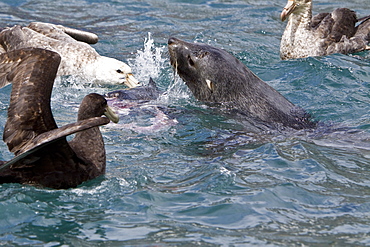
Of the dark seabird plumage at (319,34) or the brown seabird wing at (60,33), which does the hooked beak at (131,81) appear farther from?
the dark seabird plumage at (319,34)

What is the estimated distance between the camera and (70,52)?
30.7 ft

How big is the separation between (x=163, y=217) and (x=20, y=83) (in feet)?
5.07

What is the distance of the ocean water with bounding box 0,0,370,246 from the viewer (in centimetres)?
→ 450

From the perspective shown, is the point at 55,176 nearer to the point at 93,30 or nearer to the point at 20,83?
the point at 20,83

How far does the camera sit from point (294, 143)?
6.32 m

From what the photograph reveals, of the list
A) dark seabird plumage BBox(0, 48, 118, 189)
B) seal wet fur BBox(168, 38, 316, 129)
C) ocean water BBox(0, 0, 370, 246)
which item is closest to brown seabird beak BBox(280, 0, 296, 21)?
ocean water BBox(0, 0, 370, 246)

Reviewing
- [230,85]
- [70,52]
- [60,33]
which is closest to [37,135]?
[230,85]

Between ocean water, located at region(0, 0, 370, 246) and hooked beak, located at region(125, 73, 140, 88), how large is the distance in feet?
1.21

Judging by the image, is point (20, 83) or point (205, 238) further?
point (20, 83)

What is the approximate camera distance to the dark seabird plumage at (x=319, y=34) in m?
10.1

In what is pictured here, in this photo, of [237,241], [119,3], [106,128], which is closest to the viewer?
[237,241]

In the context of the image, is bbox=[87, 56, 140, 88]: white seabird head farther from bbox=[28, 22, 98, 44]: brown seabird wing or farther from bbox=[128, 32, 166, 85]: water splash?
bbox=[28, 22, 98, 44]: brown seabird wing

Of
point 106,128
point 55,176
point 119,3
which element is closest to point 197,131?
point 106,128

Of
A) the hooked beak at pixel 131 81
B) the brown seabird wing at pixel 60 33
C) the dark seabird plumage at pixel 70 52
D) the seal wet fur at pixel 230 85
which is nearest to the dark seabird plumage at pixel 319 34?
the hooked beak at pixel 131 81
